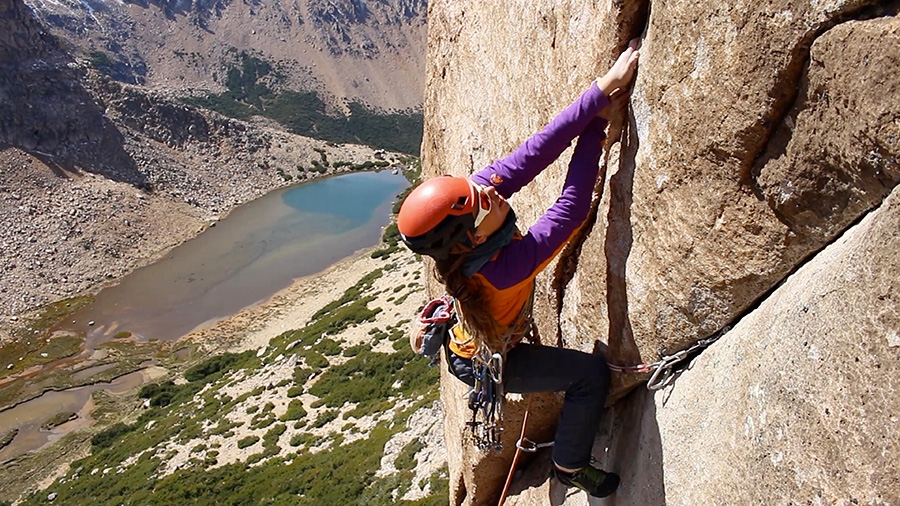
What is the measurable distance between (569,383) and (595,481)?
0.80 metres

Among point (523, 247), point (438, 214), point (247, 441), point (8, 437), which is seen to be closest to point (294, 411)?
point (247, 441)

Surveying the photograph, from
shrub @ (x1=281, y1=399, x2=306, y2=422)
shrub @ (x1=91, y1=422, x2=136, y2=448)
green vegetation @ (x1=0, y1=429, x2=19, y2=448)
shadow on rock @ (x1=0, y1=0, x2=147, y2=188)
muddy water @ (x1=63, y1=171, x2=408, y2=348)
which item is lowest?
green vegetation @ (x1=0, y1=429, x2=19, y2=448)

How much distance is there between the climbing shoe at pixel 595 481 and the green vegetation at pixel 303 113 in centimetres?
12861

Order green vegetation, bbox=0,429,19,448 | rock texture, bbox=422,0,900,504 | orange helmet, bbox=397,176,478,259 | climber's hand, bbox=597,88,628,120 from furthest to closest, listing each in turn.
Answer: green vegetation, bbox=0,429,19,448 → climber's hand, bbox=597,88,628,120 → orange helmet, bbox=397,176,478,259 → rock texture, bbox=422,0,900,504

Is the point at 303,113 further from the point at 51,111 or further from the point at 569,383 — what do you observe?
the point at 569,383

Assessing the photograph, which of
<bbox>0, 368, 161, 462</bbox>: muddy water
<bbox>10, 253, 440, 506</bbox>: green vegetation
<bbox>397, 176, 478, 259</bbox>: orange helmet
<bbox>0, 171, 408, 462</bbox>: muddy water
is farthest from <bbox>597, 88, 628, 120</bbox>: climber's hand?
<bbox>0, 171, 408, 462</bbox>: muddy water

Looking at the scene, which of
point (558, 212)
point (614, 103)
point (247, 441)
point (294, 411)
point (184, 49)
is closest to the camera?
point (614, 103)

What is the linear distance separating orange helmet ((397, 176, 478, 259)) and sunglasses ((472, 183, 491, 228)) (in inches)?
1.5

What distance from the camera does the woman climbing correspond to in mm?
3426

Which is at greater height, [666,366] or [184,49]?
[184,49]

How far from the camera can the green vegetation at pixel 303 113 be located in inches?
5756

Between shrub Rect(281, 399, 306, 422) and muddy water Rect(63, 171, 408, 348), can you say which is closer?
shrub Rect(281, 399, 306, 422)

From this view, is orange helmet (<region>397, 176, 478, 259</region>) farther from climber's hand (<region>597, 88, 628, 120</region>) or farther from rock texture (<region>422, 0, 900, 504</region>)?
rock texture (<region>422, 0, 900, 504</region>)

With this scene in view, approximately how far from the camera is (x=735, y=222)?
9.71 ft
